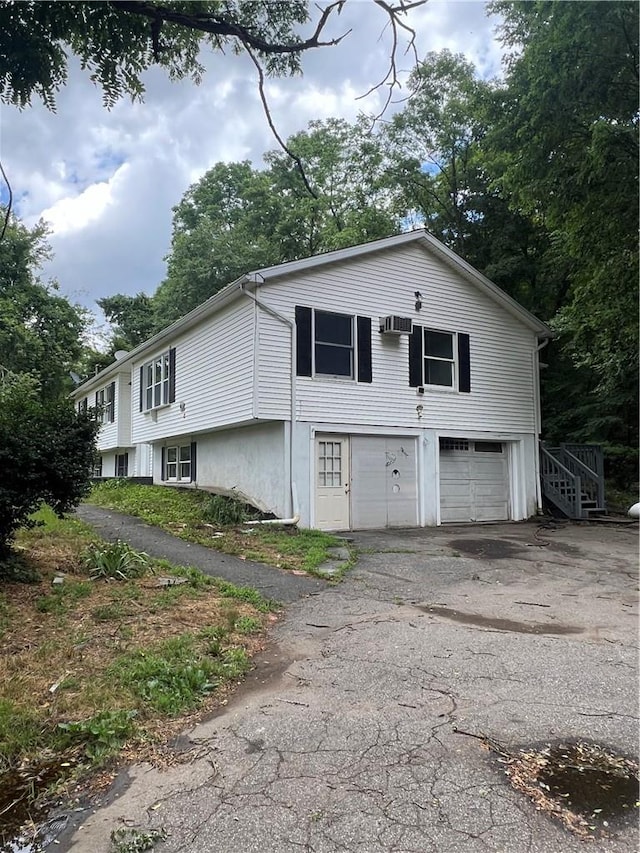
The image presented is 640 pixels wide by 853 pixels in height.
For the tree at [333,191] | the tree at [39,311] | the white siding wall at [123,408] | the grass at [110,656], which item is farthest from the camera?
the tree at [39,311]

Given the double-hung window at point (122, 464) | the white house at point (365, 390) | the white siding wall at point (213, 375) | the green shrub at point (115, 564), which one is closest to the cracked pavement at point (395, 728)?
the green shrub at point (115, 564)

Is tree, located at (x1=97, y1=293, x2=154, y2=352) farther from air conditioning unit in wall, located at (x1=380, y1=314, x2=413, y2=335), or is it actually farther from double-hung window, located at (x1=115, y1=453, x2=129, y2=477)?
air conditioning unit in wall, located at (x1=380, y1=314, x2=413, y2=335)

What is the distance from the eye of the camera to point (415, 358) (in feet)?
44.5

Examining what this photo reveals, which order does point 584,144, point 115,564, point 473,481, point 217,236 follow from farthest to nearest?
point 217,236, point 473,481, point 584,144, point 115,564

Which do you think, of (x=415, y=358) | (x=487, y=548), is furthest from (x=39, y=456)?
(x=415, y=358)

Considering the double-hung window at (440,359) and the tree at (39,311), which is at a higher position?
the tree at (39,311)

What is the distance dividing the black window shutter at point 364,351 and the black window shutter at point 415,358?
1200 millimetres

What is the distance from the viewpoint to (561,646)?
4648 mm

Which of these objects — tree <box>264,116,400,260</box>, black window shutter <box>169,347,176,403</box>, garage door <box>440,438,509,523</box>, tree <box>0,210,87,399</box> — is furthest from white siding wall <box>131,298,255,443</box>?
tree <box>0,210,87,399</box>

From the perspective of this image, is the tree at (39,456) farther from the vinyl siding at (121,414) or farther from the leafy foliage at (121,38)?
the vinyl siding at (121,414)

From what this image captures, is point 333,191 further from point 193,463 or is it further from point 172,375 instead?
point 193,463

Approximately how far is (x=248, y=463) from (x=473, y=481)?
19.1ft

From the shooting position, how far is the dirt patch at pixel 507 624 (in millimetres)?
5121

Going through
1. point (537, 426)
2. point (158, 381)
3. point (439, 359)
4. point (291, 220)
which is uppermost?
point (291, 220)
